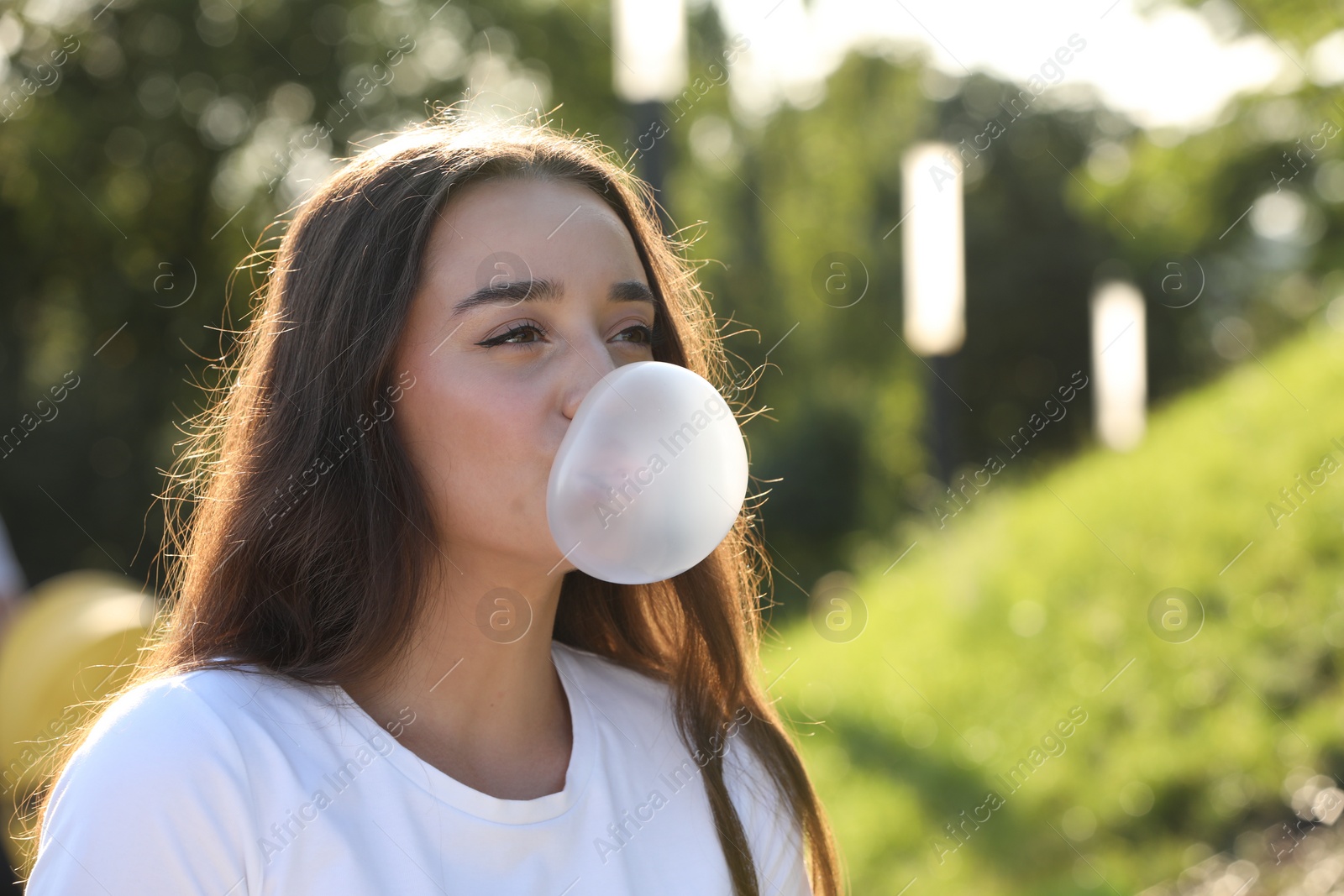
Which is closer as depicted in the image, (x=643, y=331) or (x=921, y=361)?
(x=643, y=331)

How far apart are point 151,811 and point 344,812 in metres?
0.28

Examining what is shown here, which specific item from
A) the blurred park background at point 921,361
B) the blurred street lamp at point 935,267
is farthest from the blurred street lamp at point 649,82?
the blurred street lamp at point 935,267

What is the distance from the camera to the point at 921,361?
10.2 metres

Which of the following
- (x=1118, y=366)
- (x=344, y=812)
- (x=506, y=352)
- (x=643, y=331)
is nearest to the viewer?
(x=344, y=812)

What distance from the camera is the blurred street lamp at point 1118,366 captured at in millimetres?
9703

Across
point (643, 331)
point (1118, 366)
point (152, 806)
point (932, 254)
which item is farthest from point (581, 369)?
point (1118, 366)

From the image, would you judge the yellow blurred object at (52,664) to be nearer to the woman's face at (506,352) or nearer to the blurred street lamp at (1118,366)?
the woman's face at (506,352)

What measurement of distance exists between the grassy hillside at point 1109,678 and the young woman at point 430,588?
291cm

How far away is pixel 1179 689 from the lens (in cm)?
504

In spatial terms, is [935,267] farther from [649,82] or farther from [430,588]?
[430,588]

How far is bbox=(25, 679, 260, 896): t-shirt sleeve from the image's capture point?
141 cm

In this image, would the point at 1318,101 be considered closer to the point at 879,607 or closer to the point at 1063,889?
the point at 879,607

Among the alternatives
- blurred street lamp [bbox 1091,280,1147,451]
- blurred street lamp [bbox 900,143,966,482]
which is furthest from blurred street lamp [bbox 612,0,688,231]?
blurred street lamp [bbox 1091,280,1147,451]

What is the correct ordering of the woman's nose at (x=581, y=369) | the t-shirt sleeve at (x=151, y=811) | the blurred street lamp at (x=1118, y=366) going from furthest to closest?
1. the blurred street lamp at (x=1118, y=366)
2. the woman's nose at (x=581, y=369)
3. the t-shirt sleeve at (x=151, y=811)
